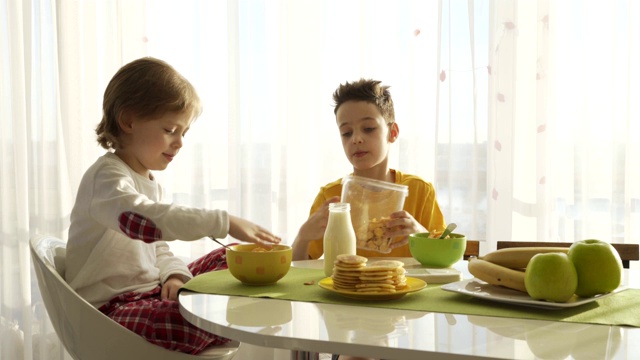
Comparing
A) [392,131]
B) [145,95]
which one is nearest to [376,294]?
[145,95]

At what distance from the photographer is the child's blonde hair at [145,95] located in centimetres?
162

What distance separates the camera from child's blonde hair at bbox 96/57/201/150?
5.30 ft

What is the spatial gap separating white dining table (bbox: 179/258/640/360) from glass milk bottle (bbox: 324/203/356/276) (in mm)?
263

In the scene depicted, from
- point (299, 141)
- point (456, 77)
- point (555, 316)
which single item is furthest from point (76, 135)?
point (555, 316)

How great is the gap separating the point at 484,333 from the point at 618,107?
5.67 ft

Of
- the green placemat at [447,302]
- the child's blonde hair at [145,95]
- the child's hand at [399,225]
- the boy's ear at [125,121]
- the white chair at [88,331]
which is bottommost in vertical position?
the white chair at [88,331]

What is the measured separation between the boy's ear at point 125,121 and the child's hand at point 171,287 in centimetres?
38

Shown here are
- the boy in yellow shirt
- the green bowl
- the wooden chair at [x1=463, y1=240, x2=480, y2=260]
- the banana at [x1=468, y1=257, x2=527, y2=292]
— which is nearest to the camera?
the banana at [x1=468, y1=257, x2=527, y2=292]

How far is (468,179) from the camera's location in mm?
2539

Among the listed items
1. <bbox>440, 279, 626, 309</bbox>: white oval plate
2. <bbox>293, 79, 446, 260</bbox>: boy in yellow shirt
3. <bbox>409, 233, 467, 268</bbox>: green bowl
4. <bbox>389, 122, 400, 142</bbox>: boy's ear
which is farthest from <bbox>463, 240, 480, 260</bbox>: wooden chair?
<bbox>440, 279, 626, 309</bbox>: white oval plate

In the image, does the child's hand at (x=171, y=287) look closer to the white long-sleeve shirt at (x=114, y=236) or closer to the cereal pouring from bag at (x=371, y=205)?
the white long-sleeve shirt at (x=114, y=236)

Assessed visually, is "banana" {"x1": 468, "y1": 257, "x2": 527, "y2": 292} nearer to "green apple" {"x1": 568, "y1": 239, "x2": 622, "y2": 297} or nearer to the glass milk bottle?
"green apple" {"x1": 568, "y1": 239, "x2": 622, "y2": 297}

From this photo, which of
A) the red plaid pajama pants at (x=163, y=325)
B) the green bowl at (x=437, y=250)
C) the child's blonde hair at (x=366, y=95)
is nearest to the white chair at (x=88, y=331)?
the red plaid pajama pants at (x=163, y=325)

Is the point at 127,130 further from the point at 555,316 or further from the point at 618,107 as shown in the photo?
the point at 618,107
